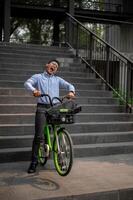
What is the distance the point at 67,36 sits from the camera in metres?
14.2

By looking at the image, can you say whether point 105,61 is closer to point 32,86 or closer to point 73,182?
point 32,86

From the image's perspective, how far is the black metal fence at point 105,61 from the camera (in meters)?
10.2

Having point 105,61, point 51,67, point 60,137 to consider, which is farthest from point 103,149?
point 105,61

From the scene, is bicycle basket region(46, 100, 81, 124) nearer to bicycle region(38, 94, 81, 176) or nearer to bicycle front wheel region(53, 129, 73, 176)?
bicycle region(38, 94, 81, 176)

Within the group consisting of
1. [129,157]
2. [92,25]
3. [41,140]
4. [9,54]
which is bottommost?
[129,157]

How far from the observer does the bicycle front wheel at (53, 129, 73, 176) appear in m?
5.85

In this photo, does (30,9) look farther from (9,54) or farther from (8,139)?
(8,139)

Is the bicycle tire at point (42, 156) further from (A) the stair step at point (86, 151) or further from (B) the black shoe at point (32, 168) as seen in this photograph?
(A) the stair step at point (86, 151)

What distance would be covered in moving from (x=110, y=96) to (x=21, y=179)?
15.9 ft

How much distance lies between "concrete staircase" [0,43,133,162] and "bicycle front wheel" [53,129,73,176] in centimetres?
118

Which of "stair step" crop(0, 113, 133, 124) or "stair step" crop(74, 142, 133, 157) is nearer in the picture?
"stair step" crop(74, 142, 133, 157)

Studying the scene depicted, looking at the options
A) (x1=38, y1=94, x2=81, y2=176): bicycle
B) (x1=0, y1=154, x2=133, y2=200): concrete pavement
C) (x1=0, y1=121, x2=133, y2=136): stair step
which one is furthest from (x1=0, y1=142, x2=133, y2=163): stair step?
(x1=38, y1=94, x2=81, y2=176): bicycle

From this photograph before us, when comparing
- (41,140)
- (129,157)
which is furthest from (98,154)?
(41,140)

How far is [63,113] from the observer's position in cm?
599
